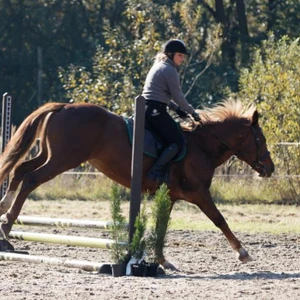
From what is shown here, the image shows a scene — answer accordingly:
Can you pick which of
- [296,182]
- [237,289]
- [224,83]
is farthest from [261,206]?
[224,83]

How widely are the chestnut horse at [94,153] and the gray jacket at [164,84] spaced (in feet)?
1.59

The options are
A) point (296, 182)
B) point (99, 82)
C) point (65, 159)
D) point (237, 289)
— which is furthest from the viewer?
point (99, 82)

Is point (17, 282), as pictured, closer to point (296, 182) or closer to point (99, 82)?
point (296, 182)

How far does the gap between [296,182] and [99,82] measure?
23.4ft

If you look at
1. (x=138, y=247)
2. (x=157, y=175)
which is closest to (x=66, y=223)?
(x=157, y=175)

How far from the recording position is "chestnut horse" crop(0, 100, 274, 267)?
10.3m

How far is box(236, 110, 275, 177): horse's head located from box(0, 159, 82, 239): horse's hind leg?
7.72 feet

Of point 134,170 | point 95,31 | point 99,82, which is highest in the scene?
point 95,31

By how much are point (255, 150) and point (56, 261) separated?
338 cm

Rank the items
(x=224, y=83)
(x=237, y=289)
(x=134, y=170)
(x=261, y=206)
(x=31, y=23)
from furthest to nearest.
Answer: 1. (x=31, y=23)
2. (x=224, y=83)
3. (x=261, y=206)
4. (x=134, y=170)
5. (x=237, y=289)

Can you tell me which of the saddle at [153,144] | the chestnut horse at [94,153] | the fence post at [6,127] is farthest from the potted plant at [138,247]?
the fence post at [6,127]

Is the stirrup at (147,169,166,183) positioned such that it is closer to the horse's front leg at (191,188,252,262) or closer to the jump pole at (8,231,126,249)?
the horse's front leg at (191,188,252,262)

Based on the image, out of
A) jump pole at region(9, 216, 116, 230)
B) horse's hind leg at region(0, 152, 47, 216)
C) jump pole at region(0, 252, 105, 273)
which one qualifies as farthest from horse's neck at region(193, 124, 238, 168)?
jump pole at region(0, 252, 105, 273)

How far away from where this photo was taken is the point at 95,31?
135 ft
